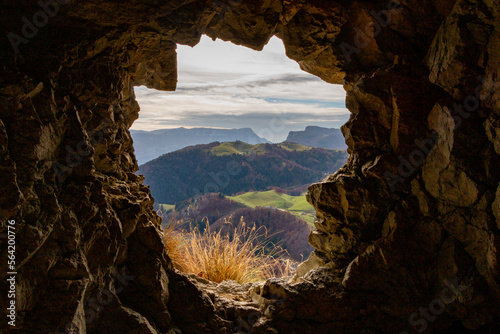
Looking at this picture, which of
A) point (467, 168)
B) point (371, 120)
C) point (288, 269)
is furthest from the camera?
point (288, 269)

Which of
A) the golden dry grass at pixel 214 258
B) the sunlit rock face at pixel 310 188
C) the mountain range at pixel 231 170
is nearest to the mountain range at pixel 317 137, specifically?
the mountain range at pixel 231 170

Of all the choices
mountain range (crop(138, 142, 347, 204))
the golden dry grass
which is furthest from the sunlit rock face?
mountain range (crop(138, 142, 347, 204))

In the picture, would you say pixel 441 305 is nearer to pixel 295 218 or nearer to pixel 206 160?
pixel 295 218

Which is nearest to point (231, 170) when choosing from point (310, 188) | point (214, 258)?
point (214, 258)

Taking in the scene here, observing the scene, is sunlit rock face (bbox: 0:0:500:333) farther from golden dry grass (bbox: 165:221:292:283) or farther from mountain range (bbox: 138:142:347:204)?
mountain range (bbox: 138:142:347:204)

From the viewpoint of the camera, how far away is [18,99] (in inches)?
76.5

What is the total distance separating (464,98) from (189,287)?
122 inches

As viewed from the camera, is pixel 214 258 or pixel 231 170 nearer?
pixel 214 258

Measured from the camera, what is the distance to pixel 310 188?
11.3 feet

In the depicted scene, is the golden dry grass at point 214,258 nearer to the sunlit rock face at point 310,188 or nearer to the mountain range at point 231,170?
the sunlit rock face at point 310,188

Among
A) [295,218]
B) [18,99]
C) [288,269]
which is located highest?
[18,99]

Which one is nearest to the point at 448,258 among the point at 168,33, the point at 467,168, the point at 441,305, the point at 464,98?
the point at 441,305

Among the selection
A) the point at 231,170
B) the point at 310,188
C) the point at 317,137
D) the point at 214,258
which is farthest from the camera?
the point at 317,137

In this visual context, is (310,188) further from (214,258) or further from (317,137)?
(317,137)
